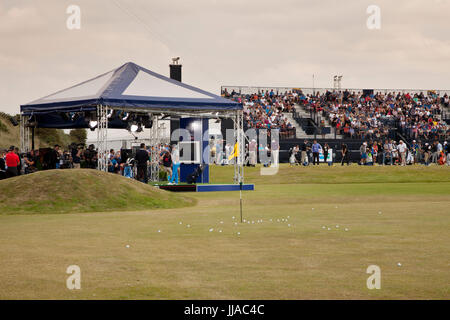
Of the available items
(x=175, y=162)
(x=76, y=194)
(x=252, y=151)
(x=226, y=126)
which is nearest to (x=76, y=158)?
(x=175, y=162)

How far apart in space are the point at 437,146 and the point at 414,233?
37.9 meters

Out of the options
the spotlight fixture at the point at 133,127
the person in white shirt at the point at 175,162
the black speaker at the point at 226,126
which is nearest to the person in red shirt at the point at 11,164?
the spotlight fixture at the point at 133,127

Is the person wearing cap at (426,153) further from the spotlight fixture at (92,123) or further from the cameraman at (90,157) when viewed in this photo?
the spotlight fixture at (92,123)

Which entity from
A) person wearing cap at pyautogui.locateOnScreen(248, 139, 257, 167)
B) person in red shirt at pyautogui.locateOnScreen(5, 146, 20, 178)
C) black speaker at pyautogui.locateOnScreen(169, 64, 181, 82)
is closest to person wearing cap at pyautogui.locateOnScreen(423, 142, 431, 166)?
person wearing cap at pyautogui.locateOnScreen(248, 139, 257, 167)

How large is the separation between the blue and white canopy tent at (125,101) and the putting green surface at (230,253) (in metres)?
8.28

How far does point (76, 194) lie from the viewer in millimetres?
19906

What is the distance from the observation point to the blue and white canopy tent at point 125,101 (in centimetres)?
2577

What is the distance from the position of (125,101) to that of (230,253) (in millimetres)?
16995

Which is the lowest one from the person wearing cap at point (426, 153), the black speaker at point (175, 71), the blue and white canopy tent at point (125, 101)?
the person wearing cap at point (426, 153)

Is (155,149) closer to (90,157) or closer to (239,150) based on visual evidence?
(90,157)

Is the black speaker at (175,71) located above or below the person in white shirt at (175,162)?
above

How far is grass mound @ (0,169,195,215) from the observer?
750 inches
